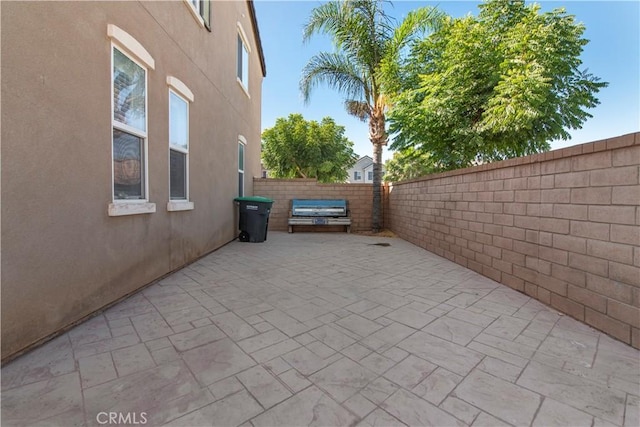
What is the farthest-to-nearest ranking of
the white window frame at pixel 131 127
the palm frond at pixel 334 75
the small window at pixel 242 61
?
the palm frond at pixel 334 75, the small window at pixel 242 61, the white window frame at pixel 131 127

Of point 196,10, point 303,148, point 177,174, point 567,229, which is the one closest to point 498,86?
point 567,229

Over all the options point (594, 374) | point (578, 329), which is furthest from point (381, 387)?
point (578, 329)

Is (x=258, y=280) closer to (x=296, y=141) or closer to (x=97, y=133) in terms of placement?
(x=97, y=133)

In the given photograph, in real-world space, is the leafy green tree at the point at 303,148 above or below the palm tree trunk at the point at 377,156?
above

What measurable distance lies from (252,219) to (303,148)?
48.2ft

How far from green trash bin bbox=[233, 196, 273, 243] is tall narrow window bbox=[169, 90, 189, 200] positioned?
2.52 m

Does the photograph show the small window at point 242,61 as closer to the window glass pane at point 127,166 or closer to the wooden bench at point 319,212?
the wooden bench at point 319,212

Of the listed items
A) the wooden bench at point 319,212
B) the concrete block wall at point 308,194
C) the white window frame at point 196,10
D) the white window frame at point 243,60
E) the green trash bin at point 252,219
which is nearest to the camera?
the white window frame at point 196,10

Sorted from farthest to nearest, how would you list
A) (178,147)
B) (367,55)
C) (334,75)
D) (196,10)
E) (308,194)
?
(308,194), (334,75), (367,55), (196,10), (178,147)

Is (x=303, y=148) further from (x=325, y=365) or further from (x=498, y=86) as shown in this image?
(x=325, y=365)

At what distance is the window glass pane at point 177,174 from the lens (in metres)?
4.36

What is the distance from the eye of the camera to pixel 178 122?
451 cm

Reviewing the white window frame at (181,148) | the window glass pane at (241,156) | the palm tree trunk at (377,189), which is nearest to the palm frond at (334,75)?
the palm tree trunk at (377,189)

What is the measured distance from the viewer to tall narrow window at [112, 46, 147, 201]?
306 cm
